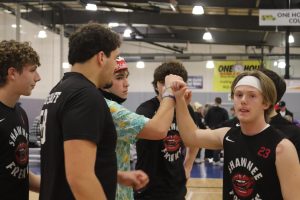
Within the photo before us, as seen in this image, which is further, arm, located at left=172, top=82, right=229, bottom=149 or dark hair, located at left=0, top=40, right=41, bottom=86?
arm, located at left=172, top=82, right=229, bottom=149

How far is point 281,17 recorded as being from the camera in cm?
1132

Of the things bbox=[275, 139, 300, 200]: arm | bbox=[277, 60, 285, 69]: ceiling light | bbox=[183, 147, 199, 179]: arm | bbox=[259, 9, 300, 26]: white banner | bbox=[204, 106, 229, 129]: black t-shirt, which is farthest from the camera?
bbox=[277, 60, 285, 69]: ceiling light

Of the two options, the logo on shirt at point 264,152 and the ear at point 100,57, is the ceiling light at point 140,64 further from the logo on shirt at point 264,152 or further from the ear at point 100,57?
the ear at point 100,57

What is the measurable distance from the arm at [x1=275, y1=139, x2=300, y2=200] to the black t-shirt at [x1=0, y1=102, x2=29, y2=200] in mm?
1397

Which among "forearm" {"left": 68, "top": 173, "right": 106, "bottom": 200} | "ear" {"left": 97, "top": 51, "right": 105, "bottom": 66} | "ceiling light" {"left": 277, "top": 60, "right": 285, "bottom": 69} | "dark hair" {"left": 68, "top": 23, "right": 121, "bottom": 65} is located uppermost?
"ceiling light" {"left": 277, "top": 60, "right": 285, "bottom": 69}

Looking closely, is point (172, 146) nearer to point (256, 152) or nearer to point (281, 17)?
point (256, 152)

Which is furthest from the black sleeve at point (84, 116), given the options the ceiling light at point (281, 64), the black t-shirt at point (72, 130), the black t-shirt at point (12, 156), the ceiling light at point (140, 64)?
the ceiling light at point (140, 64)

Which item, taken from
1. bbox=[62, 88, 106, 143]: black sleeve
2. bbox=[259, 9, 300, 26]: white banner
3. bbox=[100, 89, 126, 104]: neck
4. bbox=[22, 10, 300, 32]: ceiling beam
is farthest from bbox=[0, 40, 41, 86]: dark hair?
bbox=[22, 10, 300, 32]: ceiling beam

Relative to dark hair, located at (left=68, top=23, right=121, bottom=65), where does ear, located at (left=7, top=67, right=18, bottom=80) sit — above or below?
below

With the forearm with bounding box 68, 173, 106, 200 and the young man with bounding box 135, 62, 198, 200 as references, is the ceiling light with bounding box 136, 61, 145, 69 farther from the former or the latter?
the forearm with bounding box 68, 173, 106, 200

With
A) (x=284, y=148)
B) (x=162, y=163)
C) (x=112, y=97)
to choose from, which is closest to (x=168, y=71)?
(x=162, y=163)

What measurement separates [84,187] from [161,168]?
162cm

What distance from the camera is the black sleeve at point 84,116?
1896 millimetres

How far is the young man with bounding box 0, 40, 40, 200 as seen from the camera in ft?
8.02
